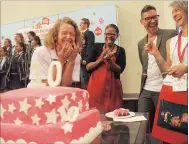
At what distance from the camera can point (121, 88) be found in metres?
0.97

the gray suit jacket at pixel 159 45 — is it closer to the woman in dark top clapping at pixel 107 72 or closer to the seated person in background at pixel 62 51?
the woman in dark top clapping at pixel 107 72

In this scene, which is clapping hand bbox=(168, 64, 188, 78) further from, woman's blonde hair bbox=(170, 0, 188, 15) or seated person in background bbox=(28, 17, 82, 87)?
seated person in background bbox=(28, 17, 82, 87)

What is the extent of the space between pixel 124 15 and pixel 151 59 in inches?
8.5

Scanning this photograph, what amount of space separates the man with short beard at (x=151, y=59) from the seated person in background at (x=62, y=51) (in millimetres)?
282

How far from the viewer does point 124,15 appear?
96 cm

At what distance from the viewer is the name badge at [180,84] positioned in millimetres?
755

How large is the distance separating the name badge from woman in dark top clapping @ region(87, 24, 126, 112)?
239 millimetres

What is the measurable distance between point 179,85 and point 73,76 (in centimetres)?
37

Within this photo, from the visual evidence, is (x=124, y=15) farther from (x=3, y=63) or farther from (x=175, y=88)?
(x=3, y=63)

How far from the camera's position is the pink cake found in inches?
18.6

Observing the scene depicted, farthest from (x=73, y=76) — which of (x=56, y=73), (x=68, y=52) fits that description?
(x=56, y=73)

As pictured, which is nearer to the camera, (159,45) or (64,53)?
(64,53)

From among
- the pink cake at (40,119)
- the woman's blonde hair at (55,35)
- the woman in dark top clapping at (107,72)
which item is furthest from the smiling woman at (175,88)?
the pink cake at (40,119)

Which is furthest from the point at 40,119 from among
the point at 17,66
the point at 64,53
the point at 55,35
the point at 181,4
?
the point at 181,4
